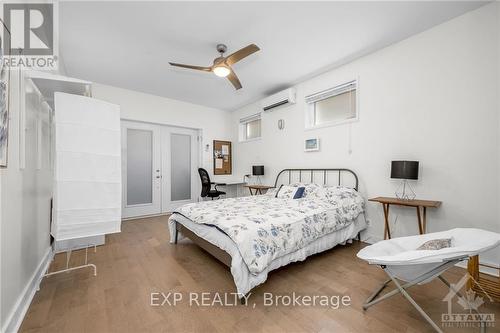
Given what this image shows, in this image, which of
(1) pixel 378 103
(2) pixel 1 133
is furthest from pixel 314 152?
(2) pixel 1 133

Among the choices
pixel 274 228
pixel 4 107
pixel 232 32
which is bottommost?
pixel 274 228

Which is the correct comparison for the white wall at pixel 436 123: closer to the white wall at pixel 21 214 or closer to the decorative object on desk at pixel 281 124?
the decorative object on desk at pixel 281 124

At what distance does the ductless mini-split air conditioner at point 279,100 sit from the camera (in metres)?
4.29

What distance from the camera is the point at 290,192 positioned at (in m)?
3.54

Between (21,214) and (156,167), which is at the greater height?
(156,167)

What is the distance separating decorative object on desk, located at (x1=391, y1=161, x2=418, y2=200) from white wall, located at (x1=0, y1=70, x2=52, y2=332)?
369 centimetres

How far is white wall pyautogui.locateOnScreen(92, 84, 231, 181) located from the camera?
446 cm

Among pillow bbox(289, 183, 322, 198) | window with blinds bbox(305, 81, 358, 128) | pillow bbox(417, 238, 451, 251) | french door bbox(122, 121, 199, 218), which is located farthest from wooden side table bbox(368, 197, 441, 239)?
french door bbox(122, 121, 199, 218)

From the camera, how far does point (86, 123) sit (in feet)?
6.62

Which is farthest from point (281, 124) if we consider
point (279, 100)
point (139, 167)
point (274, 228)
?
point (139, 167)

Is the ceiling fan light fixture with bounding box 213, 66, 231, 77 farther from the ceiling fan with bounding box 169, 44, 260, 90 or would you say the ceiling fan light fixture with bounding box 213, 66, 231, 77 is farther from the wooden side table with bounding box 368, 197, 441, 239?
the wooden side table with bounding box 368, 197, 441, 239

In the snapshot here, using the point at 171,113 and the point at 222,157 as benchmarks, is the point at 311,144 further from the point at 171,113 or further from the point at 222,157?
the point at 171,113

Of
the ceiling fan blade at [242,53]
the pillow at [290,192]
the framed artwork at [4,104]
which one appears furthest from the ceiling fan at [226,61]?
the pillow at [290,192]

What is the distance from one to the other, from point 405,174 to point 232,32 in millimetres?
2811
